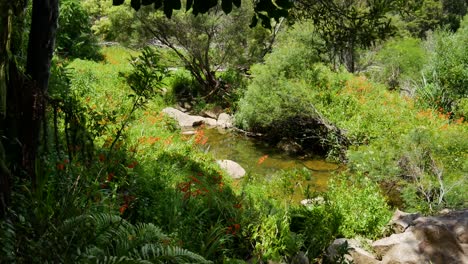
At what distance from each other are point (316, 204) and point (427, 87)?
10727 mm

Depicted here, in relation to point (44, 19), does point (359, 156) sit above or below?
below

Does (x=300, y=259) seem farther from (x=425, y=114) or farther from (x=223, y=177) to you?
(x=425, y=114)

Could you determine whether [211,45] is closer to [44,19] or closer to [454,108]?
[454,108]

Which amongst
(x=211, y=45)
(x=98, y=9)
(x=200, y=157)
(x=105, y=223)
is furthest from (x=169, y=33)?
(x=105, y=223)

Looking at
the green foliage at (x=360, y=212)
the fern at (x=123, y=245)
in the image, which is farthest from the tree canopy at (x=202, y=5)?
the green foliage at (x=360, y=212)

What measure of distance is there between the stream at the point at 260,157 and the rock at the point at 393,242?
13.8ft

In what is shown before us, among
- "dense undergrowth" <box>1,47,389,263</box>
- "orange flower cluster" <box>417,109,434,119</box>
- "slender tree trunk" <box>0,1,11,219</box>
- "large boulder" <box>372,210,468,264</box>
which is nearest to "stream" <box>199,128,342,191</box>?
"orange flower cluster" <box>417,109,434,119</box>

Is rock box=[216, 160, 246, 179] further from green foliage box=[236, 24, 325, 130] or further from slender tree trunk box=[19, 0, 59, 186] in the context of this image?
slender tree trunk box=[19, 0, 59, 186]

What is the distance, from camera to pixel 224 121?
1677 cm

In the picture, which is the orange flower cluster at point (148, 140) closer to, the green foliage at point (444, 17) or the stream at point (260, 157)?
the stream at point (260, 157)

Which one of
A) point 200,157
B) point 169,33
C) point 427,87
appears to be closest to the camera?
point 200,157

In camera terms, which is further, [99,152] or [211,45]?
[211,45]

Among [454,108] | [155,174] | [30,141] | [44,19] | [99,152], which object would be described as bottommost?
[454,108]

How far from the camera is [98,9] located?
28.2 metres
